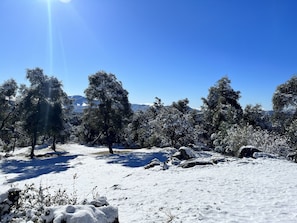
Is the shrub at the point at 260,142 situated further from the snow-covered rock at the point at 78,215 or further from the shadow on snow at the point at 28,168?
the snow-covered rock at the point at 78,215

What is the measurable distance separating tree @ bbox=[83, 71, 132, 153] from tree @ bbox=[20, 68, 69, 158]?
380 centimetres

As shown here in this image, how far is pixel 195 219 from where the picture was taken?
6496mm

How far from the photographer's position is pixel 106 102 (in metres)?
29.3

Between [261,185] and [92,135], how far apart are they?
5459 centimetres

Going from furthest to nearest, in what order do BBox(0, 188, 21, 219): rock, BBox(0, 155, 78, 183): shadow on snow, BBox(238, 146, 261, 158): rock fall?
BBox(0, 155, 78, 183): shadow on snow → BBox(238, 146, 261, 158): rock → BBox(0, 188, 21, 219): rock

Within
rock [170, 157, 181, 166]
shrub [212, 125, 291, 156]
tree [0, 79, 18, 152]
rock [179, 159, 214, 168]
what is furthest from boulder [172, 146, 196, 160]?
tree [0, 79, 18, 152]

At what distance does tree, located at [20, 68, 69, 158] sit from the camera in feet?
94.0

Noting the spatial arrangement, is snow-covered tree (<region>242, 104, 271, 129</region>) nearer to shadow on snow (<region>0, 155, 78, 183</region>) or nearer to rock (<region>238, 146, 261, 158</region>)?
rock (<region>238, 146, 261, 158</region>)

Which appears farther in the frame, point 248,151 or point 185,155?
point 185,155

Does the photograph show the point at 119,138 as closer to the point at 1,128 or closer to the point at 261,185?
the point at 1,128

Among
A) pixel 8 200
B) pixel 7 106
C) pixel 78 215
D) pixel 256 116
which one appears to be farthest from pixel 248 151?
pixel 256 116

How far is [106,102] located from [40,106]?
25.0ft

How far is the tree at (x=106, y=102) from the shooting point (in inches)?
1152

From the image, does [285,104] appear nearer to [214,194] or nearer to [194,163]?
[194,163]
